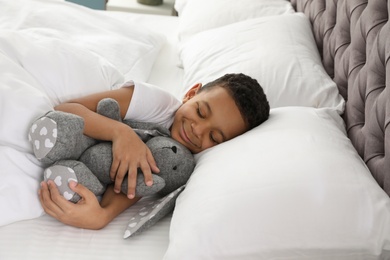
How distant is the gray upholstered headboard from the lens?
108 centimetres

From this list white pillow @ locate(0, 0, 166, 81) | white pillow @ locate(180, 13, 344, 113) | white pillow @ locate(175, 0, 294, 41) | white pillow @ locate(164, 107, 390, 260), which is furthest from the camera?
white pillow @ locate(175, 0, 294, 41)

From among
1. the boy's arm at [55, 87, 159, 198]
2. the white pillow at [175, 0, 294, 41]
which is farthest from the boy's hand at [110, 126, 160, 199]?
the white pillow at [175, 0, 294, 41]

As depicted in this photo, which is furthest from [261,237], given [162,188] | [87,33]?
[87,33]

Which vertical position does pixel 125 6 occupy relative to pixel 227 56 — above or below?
below

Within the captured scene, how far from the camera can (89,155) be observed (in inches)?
41.2

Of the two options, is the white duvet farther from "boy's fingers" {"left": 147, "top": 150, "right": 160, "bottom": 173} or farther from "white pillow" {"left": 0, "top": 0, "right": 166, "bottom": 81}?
"boy's fingers" {"left": 147, "top": 150, "right": 160, "bottom": 173}

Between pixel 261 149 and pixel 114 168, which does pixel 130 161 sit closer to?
Result: pixel 114 168

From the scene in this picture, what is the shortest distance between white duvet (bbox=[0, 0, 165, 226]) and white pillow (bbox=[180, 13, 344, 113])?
0.72 ft

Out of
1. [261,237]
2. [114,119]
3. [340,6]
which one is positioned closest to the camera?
[261,237]

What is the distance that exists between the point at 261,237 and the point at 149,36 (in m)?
1.20

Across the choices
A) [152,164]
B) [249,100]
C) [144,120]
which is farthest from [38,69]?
[249,100]

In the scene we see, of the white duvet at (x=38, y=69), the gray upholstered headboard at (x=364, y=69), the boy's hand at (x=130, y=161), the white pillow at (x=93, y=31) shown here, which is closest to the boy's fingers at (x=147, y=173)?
the boy's hand at (x=130, y=161)

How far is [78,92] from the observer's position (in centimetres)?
121

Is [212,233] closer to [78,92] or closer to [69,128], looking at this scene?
[69,128]
